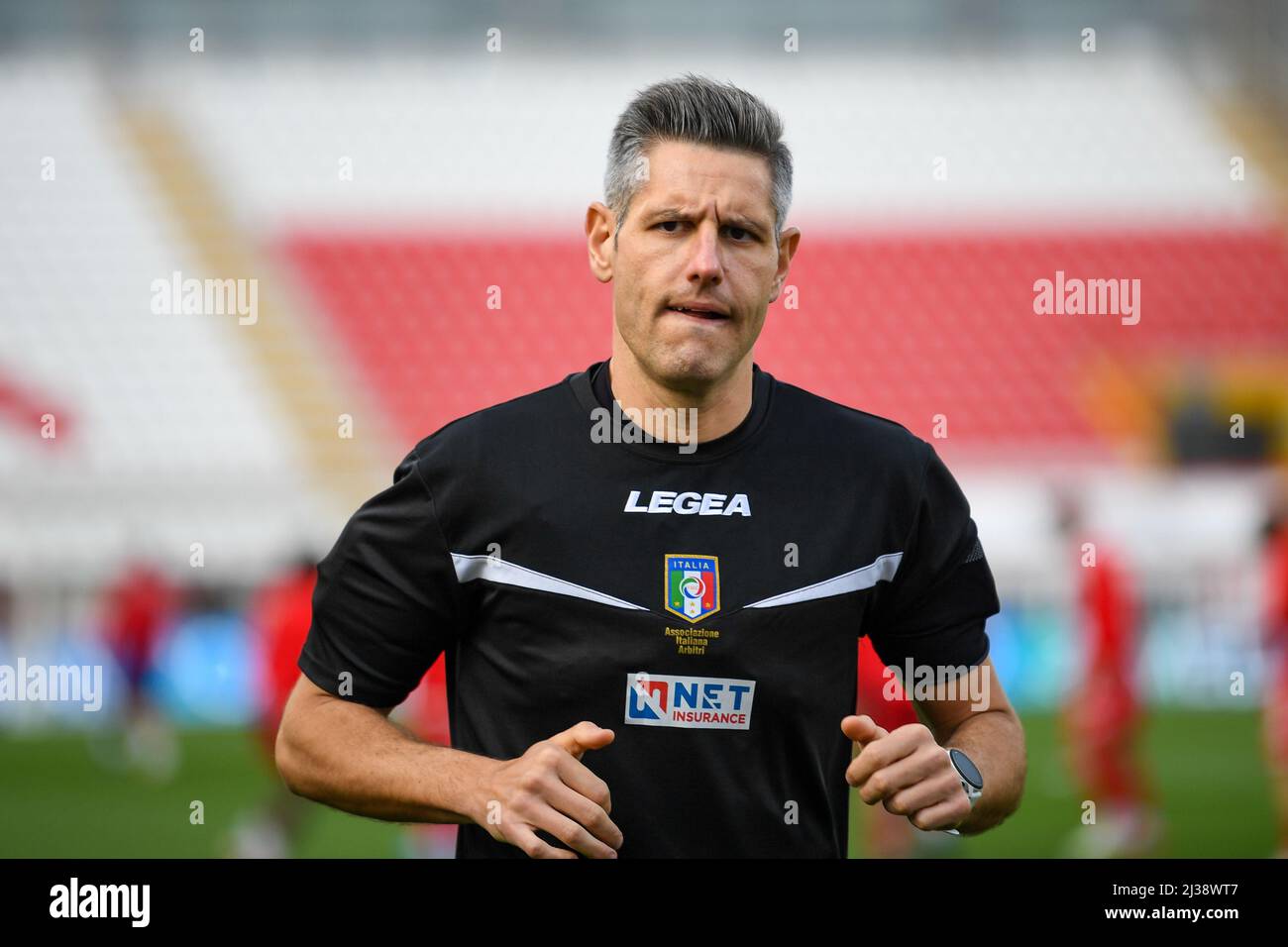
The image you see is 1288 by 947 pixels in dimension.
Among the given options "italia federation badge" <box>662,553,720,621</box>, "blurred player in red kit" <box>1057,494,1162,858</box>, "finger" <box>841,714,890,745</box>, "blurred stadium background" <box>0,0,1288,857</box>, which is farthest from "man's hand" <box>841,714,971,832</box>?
"blurred stadium background" <box>0,0,1288,857</box>

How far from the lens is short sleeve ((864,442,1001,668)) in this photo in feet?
7.41

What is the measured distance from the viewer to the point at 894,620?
2.27 meters

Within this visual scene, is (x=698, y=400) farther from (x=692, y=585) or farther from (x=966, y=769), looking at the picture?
(x=966, y=769)

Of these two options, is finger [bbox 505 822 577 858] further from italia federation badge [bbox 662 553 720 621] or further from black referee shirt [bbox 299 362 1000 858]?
italia federation badge [bbox 662 553 720 621]

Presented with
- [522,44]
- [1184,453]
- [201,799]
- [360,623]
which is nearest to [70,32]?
[522,44]

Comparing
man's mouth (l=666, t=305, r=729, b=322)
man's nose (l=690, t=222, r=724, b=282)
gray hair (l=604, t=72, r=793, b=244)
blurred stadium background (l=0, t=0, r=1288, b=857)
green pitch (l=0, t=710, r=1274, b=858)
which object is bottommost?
green pitch (l=0, t=710, r=1274, b=858)

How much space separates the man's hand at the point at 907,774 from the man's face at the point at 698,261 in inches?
23.8

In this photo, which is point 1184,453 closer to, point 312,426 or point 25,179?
point 312,426

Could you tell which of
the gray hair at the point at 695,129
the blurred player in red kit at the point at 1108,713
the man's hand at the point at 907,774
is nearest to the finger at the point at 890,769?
the man's hand at the point at 907,774

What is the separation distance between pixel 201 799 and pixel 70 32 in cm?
1227

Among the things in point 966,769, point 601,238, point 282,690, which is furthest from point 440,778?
point 282,690

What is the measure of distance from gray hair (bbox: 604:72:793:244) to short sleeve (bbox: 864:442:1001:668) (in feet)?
1.67

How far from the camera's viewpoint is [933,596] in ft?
7.45

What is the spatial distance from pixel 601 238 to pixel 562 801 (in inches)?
37.8
